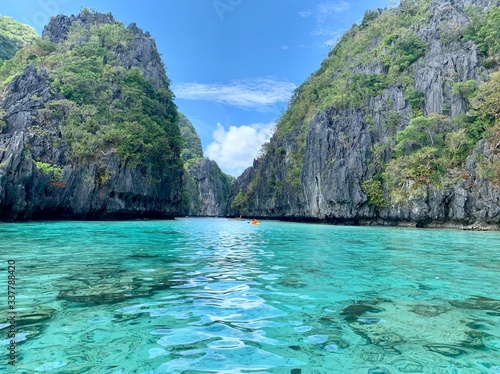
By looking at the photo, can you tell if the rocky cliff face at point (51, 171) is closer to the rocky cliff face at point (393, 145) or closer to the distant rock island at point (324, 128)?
the distant rock island at point (324, 128)

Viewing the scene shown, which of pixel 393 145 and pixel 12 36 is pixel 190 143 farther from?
pixel 393 145

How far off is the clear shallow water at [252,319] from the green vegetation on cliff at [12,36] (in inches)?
2417

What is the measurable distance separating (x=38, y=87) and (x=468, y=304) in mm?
42923

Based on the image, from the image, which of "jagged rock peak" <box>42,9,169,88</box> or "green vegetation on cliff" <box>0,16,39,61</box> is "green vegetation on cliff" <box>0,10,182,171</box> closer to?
"jagged rock peak" <box>42,9,169,88</box>

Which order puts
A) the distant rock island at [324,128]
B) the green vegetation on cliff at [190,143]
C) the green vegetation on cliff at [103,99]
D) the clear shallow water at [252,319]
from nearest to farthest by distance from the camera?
the clear shallow water at [252,319] → the distant rock island at [324,128] → the green vegetation on cliff at [103,99] → the green vegetation on cliff at [190,143]

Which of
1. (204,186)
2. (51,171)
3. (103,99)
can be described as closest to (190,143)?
(204,186)

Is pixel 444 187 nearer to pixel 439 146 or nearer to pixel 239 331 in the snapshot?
pixel 439 146

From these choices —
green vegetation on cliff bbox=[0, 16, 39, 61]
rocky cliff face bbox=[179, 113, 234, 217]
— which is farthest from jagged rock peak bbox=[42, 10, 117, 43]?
rocky cliff face bbox=[179, 113, 234, 217]

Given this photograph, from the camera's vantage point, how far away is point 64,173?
1268 inches

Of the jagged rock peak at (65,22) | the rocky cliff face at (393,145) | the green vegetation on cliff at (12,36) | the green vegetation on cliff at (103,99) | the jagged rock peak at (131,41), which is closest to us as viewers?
the rocky cliff face at (393,145)

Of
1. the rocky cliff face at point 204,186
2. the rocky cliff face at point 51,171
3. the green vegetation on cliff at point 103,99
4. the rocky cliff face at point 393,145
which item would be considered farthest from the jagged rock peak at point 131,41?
the rocky cliff face at point 204,186

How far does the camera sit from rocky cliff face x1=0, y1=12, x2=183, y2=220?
26297 millimetres

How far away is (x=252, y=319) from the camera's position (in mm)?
4230

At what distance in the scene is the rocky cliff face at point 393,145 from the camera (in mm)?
28953
